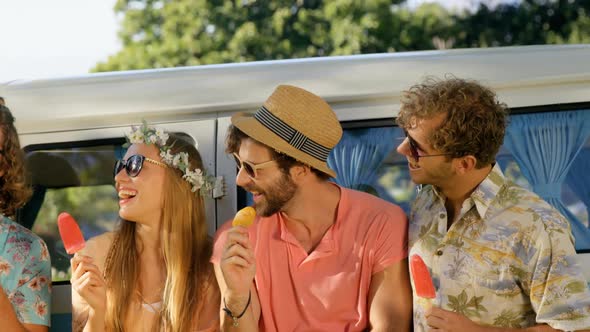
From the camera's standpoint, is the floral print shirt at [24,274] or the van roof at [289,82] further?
the van roof at [289,82]

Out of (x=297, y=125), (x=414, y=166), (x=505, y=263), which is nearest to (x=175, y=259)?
(x=297, y=125)

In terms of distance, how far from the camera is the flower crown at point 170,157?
4387mm

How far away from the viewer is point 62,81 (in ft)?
15.8

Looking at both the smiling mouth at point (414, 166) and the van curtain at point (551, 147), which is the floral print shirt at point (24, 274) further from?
the van curtain at point (551, 147)

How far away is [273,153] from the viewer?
420 cm

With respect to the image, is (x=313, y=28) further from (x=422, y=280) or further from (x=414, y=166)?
(x=422, y=280)

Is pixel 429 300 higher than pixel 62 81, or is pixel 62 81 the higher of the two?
pixel 62 81

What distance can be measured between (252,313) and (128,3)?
17.6 meters

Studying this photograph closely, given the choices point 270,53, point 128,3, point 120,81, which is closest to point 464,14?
point 270,53

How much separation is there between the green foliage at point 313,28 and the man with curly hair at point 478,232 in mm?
13839

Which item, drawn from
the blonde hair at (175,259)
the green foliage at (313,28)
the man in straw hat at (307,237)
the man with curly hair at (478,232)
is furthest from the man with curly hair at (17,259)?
the green foliage at (313,28)

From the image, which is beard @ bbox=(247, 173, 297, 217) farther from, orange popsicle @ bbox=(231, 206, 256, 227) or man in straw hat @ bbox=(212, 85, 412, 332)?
orange popsicle @ bbox=(231, 206, 256, 227)

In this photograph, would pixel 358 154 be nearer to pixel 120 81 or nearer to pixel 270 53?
pixel 120 81

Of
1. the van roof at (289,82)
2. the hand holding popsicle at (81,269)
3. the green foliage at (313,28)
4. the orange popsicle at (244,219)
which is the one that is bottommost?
the green foliage at (313,28)
